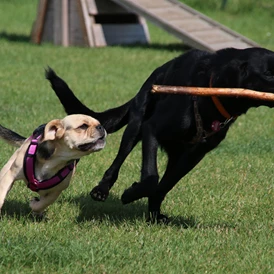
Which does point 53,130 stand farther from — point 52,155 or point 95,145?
point 95,145

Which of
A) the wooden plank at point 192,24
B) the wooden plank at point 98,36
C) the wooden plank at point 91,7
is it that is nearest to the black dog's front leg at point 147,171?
the wooden plank at point 192,24

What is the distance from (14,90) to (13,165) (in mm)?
5667

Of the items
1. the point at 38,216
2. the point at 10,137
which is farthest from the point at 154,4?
the point at 38,216

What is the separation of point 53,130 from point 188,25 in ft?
30.6

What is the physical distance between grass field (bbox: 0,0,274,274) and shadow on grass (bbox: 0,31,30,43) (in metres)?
4.65

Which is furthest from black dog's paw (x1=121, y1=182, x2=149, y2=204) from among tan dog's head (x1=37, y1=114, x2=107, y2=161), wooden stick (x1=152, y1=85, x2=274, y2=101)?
wooden stick (x1=152, y1=85, x2=274, y2=101)

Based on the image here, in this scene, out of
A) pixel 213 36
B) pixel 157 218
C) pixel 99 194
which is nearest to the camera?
pixel 99 194

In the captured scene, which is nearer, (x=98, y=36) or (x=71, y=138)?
(x=71, y=138)

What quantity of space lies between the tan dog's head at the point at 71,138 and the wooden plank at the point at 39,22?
1019cm

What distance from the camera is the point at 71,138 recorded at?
506 cm

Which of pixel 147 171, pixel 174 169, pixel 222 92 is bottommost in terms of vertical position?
pixel 174 169

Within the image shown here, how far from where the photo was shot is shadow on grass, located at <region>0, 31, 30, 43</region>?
15692 millimetres

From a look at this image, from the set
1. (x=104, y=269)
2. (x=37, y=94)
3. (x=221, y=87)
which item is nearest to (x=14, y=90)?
(x=37, y=94)

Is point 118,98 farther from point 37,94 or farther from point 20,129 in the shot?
point 20,129
